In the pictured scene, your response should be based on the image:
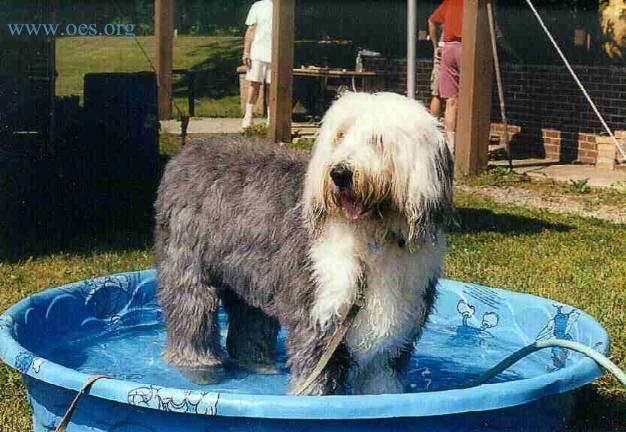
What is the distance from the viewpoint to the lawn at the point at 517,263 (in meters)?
6.11

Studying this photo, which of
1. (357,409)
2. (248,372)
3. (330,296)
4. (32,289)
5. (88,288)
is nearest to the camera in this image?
(357,409)

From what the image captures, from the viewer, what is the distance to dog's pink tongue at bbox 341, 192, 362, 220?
375 centimetres

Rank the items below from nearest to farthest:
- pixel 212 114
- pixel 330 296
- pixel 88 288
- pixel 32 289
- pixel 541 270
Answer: pixel 330 296, pixel 88 288, pixel 32 289, pixel 541 270, pixel 212 114

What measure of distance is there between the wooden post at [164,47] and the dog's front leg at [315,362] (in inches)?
204

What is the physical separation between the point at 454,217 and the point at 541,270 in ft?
11.1

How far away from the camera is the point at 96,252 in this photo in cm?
759

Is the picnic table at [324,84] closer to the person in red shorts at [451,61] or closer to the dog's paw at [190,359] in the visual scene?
the person in red shorts at [451,61]

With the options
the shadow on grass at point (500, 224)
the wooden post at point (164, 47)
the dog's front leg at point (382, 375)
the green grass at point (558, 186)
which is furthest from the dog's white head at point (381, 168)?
the green grass at point (558, 186)

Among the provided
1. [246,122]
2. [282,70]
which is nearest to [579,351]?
[282,70]

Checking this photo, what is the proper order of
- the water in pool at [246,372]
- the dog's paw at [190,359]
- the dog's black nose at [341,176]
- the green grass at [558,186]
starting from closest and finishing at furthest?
1. the dog's black nose at [341,176]
2. the dog's paw at [190,359]
3. the water in pool at [246,372]
4. the green grass at [558,186]

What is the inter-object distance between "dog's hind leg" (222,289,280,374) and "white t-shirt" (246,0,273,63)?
29.4 feet

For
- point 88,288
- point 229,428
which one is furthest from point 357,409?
point 88,288

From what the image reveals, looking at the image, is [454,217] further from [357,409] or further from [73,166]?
[73,166]

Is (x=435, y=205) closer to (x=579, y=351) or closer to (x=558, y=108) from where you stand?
(x=579, y=351)
